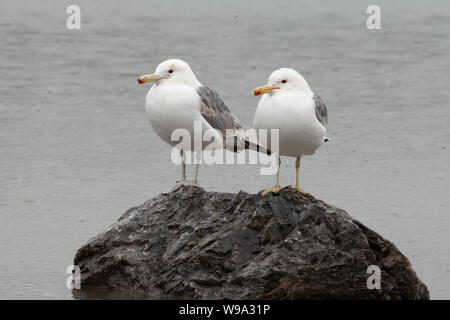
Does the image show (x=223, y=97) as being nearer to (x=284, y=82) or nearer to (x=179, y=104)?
(x=179, y=104)

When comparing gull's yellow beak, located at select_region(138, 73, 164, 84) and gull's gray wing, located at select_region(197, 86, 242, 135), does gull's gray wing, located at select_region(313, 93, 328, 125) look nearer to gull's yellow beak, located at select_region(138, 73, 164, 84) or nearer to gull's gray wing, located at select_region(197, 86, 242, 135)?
gull's gray wing, located at select_region(197, 86, 242, 135)

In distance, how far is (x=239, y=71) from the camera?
1806cm

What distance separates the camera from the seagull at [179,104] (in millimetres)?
8820

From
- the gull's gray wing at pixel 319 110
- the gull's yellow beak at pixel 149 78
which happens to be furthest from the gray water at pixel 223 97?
the gull's yellow beak at pixel 149 78

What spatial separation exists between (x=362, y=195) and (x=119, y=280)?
3.95 meters

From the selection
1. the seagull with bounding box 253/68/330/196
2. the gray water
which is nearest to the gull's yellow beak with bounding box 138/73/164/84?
the seagull with bounding box 253/68/330/196

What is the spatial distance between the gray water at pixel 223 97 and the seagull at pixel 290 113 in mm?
1768

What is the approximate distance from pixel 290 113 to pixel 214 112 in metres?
1.09

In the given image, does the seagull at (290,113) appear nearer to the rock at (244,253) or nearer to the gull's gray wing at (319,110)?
the gull's gray wing at (319,110)

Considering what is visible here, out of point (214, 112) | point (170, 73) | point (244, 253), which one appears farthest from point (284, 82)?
point (244, 253)

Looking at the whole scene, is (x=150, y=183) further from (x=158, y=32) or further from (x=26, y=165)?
(x=158, y=32)

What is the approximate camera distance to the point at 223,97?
1590 cm

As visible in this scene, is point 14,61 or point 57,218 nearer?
point 57,218

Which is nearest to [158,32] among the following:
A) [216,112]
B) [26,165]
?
[26,165]
